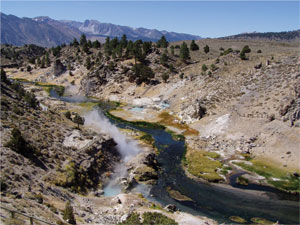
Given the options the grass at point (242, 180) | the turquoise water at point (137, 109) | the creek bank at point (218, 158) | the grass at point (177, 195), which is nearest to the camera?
the grass at point (177, 195)

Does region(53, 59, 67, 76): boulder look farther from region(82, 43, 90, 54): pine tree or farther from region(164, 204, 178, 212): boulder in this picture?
region(164, 204, 178, 212): boulder

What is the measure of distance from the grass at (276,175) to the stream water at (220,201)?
2751 millimetres

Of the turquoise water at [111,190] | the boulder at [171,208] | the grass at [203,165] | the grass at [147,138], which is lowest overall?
the turquoise water at [111,190]

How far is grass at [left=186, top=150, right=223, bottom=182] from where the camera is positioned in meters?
48.2

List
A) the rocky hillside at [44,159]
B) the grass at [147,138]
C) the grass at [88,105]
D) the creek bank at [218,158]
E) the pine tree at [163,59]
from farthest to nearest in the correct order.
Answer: the pine tree at [163,59] < the grass at [88,105] < the grass at [147,138] < the creek bank at [218,158] < the rocky hillside at [44,159]

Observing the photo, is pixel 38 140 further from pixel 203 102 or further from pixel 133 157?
pixel 203 102

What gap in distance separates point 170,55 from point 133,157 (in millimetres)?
90956

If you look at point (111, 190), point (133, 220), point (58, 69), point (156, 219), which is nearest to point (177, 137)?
point (111, 190)

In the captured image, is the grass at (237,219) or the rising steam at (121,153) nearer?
the grass at (237,219)

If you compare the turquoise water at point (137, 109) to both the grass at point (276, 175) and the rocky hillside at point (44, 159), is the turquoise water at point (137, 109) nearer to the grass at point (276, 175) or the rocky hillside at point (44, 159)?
the rocky hillside at point (44, 159)

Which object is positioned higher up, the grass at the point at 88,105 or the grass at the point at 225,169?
the grass at the point at 88,105

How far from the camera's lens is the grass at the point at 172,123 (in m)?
72.3

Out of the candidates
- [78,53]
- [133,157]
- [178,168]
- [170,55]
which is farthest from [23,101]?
[78,53]

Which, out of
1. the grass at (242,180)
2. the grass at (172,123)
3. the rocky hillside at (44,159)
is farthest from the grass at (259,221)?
the grass at (172,123)
